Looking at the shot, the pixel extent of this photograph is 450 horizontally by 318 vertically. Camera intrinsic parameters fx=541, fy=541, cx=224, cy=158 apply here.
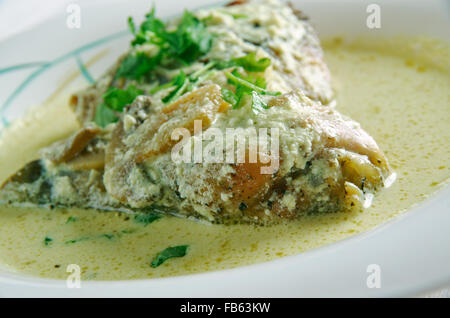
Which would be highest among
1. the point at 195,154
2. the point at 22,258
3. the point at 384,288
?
the point at 195,154

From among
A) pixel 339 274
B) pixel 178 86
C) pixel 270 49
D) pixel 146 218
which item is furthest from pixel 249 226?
pixel 270 49

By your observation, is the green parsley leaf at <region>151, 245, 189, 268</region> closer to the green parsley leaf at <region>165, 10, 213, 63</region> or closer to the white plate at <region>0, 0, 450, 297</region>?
the white plate at <region>0, 0, 450, 297</region>

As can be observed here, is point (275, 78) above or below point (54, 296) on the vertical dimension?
above

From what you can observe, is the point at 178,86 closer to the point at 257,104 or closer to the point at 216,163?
the point at 257,104

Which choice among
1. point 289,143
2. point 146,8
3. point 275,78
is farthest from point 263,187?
point 146,8

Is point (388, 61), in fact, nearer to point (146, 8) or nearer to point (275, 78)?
point (275, 78)

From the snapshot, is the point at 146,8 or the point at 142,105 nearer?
the point at 142,105

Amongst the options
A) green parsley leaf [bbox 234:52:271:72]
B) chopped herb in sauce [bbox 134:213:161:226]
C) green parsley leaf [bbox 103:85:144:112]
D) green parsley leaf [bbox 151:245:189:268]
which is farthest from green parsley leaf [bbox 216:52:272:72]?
green parsley leaf [bbox 151:245:189:268]
